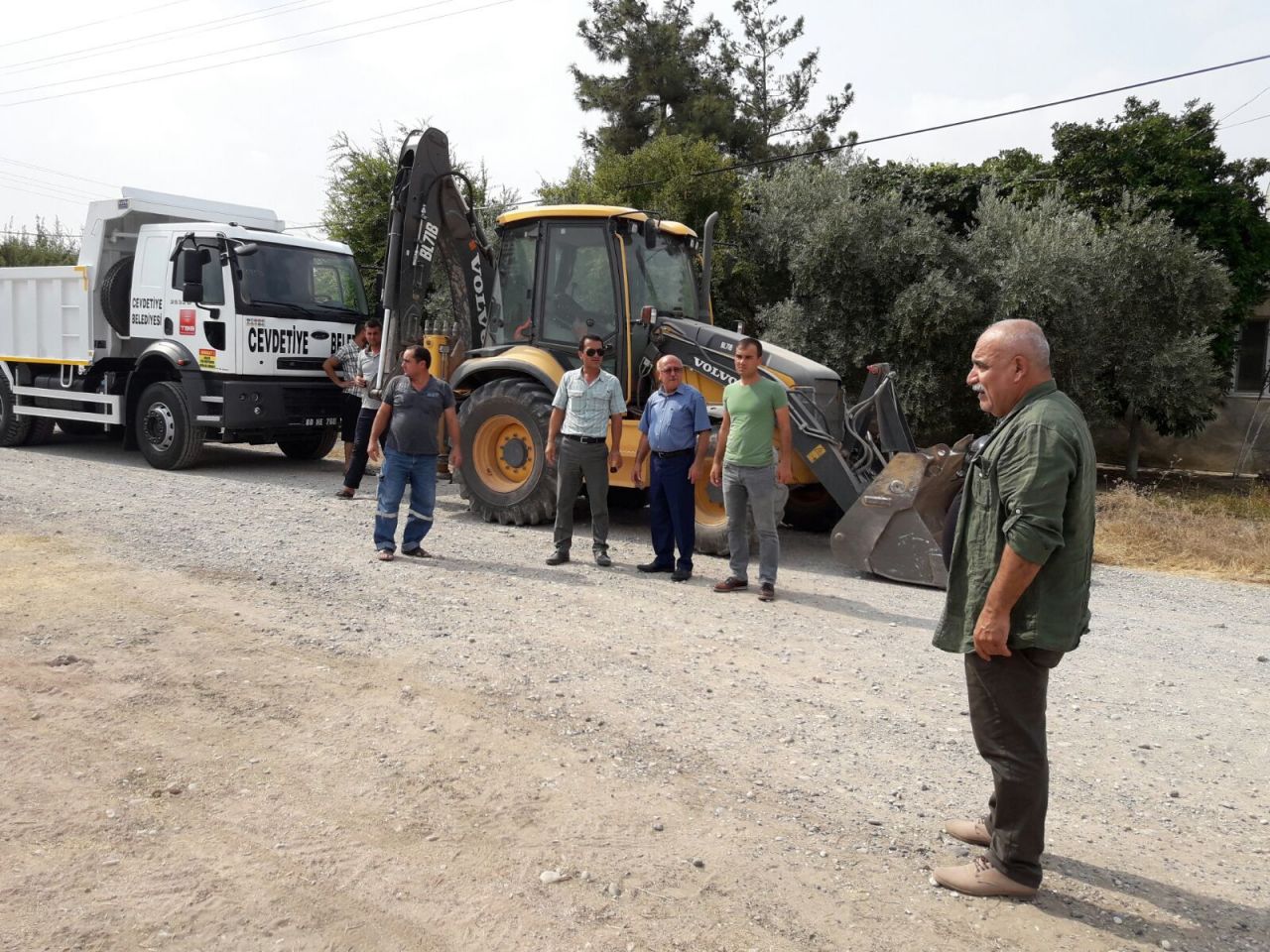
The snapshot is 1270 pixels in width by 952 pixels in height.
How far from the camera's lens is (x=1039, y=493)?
299cm

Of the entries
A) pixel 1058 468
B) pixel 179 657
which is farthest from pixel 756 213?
pixel 1058 468

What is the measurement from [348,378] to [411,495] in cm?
448

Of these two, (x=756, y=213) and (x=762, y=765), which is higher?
(x=756, y=213)

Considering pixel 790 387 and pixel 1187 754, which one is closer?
pixel 1187 754

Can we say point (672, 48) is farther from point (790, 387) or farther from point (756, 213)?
point (790, 387)

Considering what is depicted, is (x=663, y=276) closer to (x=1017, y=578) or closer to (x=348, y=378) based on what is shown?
(x=348, y=378)

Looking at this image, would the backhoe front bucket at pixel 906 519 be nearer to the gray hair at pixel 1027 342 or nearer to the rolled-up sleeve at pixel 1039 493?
the gray hair at pixel 1027 342

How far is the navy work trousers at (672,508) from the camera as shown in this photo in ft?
24.7

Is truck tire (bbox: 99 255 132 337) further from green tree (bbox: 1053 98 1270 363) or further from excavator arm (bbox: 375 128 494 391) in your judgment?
green tree (bbox: 1053 98 1270 363)

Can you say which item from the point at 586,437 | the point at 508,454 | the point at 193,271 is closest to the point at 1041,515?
the point at 586,437

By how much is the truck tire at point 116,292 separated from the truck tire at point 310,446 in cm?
236

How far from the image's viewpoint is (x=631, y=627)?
611 centimetres

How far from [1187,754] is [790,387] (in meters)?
4.64

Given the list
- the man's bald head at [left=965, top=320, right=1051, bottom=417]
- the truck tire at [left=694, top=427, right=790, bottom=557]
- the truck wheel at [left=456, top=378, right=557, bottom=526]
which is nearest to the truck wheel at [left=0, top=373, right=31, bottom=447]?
the truck wheel at [left=456, top=378, right=557, bottom=526]
